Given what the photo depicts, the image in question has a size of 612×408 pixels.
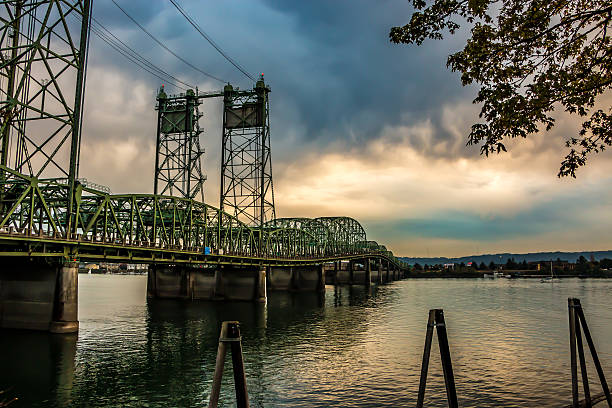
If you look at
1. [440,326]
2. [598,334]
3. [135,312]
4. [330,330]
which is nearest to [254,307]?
[135,312]

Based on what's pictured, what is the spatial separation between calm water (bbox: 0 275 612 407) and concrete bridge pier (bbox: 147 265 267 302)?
93.1 ft

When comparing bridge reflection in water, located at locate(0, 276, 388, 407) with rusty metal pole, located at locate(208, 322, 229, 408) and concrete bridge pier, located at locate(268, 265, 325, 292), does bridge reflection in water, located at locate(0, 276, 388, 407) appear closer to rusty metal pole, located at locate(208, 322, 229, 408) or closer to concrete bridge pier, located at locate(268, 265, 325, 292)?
rusty metal pole, located at locate(208, 322, 229, 408)

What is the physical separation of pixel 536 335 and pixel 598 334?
668 cm

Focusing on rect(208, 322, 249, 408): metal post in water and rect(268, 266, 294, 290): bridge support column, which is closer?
rect(208, 322, 249, 408): metal post in water

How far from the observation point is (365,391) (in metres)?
27.2

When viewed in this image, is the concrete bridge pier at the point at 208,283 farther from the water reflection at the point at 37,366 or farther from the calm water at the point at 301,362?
the water reflection at the point at 37,366

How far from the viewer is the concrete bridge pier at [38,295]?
44625 millimetres

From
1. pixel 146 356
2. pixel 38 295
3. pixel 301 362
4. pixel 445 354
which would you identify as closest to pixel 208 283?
pixel 38 295

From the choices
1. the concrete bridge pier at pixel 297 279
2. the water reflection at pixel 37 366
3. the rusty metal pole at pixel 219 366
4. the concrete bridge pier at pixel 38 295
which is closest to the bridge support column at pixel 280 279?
the concrete bridge pier at pixel 297 279

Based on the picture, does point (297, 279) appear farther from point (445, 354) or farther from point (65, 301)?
point (445, 354)

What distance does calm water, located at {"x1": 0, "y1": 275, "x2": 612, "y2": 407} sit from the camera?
26094 millimetres

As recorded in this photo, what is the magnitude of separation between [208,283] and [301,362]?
64.9 meters

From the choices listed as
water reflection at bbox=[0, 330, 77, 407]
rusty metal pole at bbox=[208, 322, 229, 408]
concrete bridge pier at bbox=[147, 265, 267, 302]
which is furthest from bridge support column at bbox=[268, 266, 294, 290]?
rusty metal pole at bbox=[208, 322, 229, 408]

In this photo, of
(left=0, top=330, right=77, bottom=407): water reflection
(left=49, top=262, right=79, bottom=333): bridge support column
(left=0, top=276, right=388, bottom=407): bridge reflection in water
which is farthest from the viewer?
(left=49, top=262, right=79, bottom=333): bridge support column
